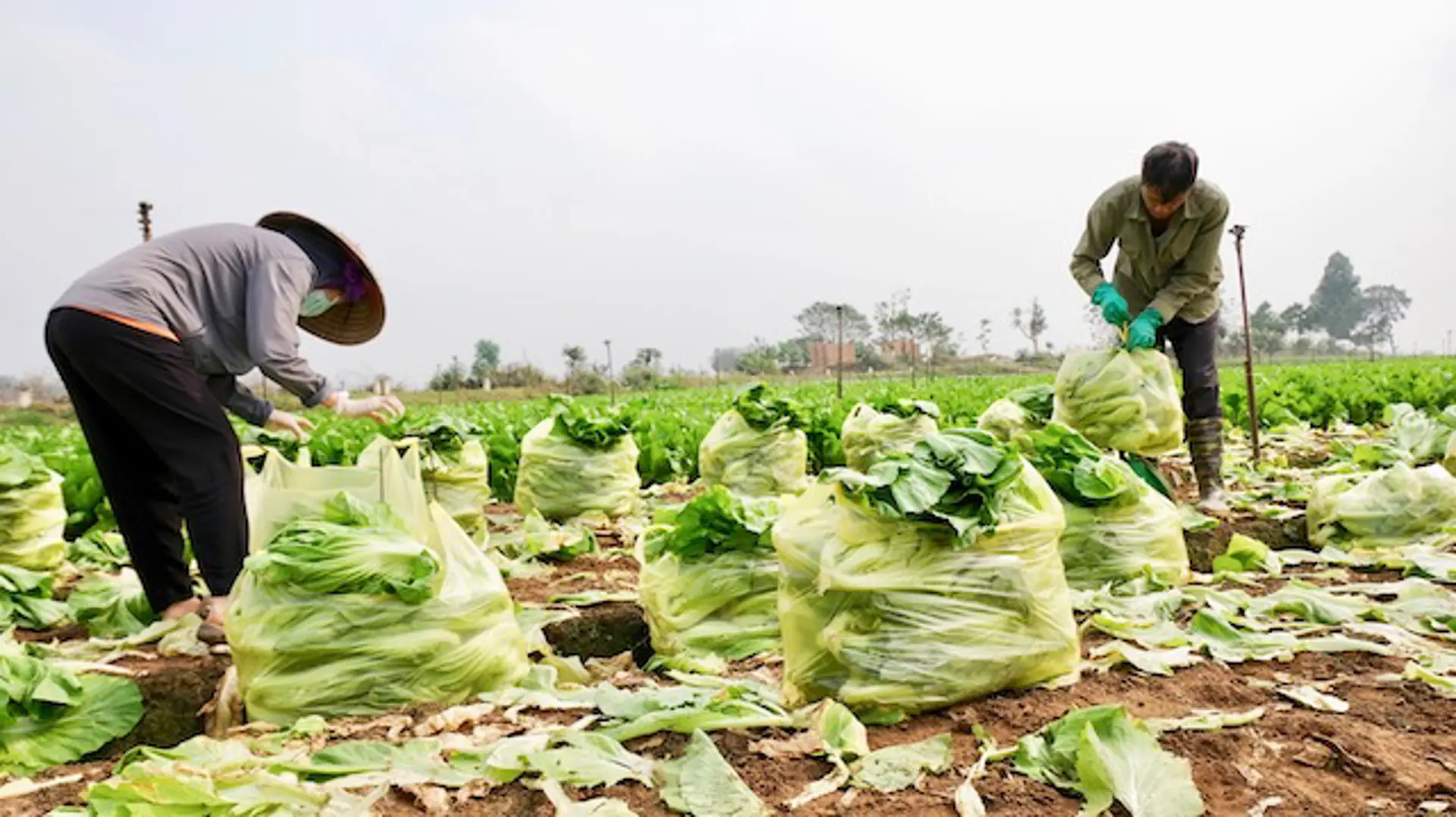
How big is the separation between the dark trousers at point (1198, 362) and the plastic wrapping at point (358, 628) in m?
4.14

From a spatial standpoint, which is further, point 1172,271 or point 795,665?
point 1172,271

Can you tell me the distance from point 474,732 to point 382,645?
16.3 inches

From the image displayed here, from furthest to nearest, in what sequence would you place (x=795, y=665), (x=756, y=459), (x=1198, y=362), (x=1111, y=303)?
(x=756, y=459)
(x=1198, y=362)
(x=1111, y=303)
(x=795, y=665)

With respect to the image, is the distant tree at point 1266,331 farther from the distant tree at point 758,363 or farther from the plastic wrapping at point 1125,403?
the plastic wrapping at point 1125,403

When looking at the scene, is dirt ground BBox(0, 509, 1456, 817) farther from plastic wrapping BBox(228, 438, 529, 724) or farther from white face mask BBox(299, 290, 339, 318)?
white face mask BBox(299, 290, 339, 318)

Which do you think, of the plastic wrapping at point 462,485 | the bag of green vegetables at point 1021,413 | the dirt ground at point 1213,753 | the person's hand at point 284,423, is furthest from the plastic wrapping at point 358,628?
the bag of green vegetables at point 1021,413

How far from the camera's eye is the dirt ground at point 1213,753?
1739mm

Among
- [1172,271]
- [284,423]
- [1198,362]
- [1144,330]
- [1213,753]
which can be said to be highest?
[1172,271]

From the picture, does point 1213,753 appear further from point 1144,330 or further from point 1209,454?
point 1209,454

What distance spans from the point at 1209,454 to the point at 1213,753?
3.75 metres

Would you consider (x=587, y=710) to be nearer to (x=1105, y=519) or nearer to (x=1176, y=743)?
(x=1176, y=743)

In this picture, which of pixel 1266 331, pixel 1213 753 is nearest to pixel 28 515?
pixel 1213 753

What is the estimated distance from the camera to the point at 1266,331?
301 feet

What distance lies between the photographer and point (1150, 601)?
297 centimetres
